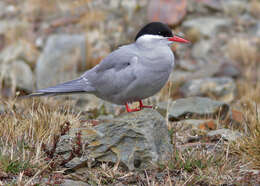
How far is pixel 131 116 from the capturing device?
4.00m

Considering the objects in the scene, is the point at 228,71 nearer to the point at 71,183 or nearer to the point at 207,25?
the point at 207,25

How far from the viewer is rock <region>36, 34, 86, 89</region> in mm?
9227

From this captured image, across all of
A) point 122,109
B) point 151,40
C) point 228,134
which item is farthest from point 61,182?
point 122,109

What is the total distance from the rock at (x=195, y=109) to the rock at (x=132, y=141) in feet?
5.24

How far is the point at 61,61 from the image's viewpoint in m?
9.42

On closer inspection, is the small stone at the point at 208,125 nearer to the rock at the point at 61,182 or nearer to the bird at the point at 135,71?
the bird at the point at 135,71

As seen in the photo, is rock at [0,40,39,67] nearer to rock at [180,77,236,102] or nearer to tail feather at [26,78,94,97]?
rock at [180,77,236,102]

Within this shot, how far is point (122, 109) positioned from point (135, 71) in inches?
102

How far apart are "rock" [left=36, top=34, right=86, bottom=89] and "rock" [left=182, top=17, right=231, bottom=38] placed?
261cm

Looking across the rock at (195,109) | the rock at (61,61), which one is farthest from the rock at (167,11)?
the rock at (195,109)

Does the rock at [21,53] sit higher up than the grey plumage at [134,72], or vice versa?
the grey plumage at [134,72]

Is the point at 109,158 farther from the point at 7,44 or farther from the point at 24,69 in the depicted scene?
the point at 7,44

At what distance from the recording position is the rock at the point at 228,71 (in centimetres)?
931

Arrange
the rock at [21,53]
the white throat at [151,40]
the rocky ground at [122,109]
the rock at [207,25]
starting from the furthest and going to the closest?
the rock at [207,25] < the rock at [21,53] < the white throat at [151,40] < the rocky ground at [122,109]
